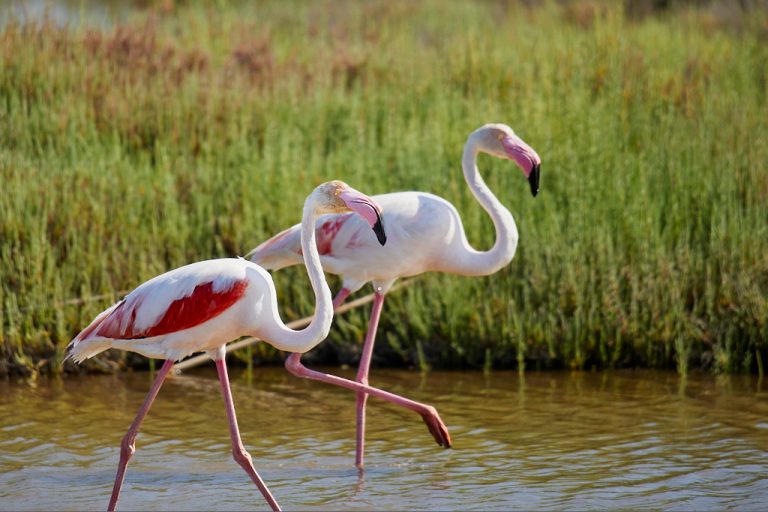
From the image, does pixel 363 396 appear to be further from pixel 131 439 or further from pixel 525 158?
pixel 525 158

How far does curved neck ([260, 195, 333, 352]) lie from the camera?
4875 mm

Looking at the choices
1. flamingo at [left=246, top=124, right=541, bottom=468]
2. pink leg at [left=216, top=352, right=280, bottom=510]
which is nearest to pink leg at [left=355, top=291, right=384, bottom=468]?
flamingo at [left=246, top=124, right=541, bottom=468]

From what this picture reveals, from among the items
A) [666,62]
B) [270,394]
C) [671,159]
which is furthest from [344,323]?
[666,62]

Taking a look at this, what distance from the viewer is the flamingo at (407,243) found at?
6.06 metres

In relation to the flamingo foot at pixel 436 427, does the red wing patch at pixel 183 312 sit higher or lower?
higher

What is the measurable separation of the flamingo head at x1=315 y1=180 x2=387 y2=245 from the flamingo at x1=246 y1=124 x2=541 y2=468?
1135 mm

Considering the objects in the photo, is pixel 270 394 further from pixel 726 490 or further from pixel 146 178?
pixel 726 490

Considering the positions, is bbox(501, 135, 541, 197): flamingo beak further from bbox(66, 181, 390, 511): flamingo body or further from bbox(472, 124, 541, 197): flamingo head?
bbox(66, 181, 390, 511): flamingo body

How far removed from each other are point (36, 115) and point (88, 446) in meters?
3.46

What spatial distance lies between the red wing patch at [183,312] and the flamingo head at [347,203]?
0.51 metres

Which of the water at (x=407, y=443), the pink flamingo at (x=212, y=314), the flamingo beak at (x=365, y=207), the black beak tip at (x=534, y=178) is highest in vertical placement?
the black beak tip at (x=534, y=178)

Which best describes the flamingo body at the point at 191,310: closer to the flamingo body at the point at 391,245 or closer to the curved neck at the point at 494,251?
the flamingo body at the point at 391,245

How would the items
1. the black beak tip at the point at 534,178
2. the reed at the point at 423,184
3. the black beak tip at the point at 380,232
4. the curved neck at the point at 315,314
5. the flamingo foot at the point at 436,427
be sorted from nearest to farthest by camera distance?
the black beak tip at the point at 380,232, the curved neck at the point at 315,314, the flamingo foot at the point at 436,427, the black beak tip at the point at 534,178, the reed at the point at 423,184

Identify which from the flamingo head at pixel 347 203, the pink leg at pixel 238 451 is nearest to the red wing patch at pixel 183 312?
the pink leg at pixel 238 451
